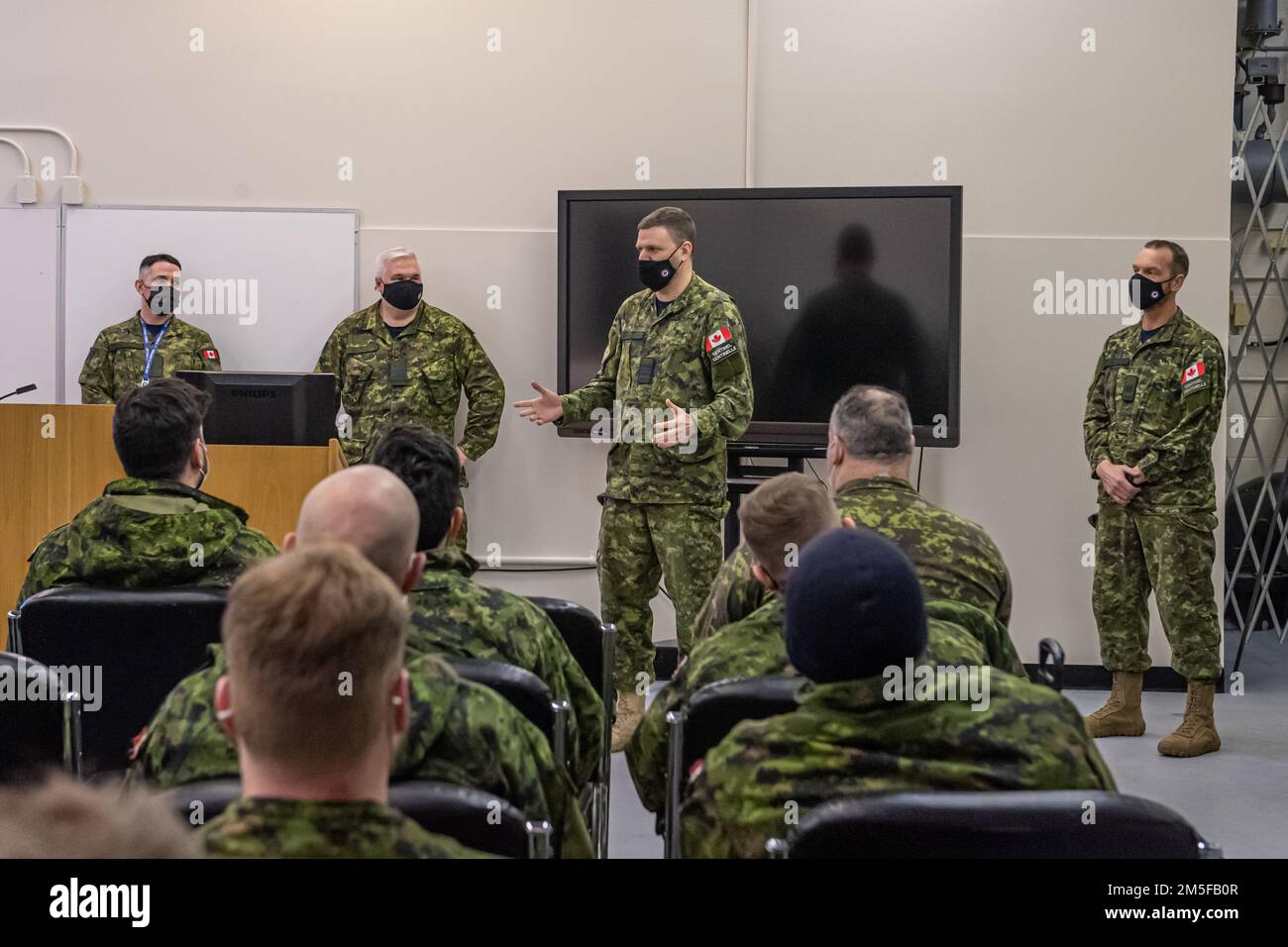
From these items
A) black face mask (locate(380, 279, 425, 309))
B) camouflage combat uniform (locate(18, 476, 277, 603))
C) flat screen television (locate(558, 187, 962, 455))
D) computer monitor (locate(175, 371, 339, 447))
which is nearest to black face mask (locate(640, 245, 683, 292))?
flat screen television (locate(558, 187, 962, 455))

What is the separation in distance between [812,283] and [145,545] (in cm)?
324

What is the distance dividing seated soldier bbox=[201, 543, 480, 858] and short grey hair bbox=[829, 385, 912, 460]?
183cm

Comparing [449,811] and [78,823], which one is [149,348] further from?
[78,823]

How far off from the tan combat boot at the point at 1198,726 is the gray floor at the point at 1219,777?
4 centimetres

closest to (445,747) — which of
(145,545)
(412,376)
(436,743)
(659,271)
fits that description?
(436,743)

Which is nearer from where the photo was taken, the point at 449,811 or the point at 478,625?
the point at 449,811

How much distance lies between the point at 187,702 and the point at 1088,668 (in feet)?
15.0

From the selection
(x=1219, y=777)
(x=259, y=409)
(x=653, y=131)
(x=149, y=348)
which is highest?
(x=653, y=131)

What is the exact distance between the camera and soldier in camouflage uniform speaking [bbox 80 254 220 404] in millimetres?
5250

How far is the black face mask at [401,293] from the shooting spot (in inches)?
203

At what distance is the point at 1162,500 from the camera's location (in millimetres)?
4445

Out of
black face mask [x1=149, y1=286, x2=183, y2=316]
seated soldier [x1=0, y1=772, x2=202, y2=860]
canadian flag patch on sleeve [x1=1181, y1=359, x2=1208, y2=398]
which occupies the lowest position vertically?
seated soldier [x1=0, y1=772, x2=202, y2=860]

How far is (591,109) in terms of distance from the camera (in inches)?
215

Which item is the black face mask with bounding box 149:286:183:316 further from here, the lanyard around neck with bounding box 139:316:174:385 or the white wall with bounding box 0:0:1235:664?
the white wall with bounding box 0:0:1235:664
